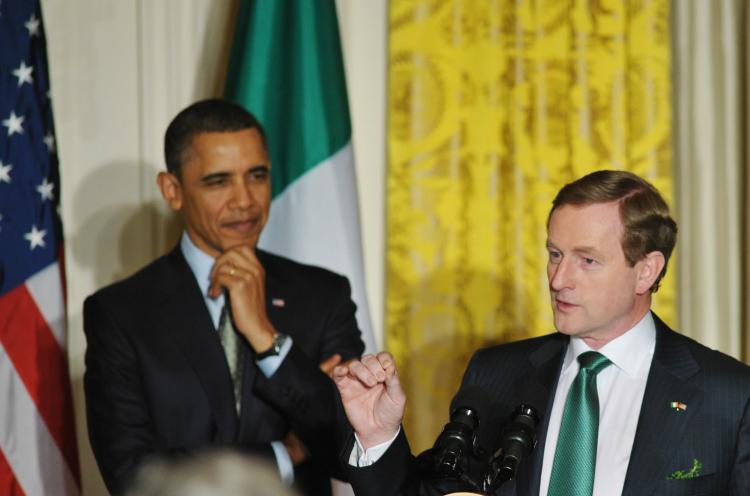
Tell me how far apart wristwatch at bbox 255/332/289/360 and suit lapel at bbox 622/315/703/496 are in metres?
1.08

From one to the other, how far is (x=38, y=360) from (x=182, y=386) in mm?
1074

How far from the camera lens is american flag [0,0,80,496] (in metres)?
3.96

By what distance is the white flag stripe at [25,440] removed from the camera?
3.94 m

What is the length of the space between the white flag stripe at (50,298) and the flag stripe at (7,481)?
45 centimetres

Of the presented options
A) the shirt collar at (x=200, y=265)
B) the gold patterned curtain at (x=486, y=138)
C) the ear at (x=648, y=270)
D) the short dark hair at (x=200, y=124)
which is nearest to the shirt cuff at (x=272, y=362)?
the shirt collar at (x=200, y=265)

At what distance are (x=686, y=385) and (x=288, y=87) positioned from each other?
2.50m

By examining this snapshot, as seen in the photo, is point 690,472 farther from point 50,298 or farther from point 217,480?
point 50,298

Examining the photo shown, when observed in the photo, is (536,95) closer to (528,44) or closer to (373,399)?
(528,44)

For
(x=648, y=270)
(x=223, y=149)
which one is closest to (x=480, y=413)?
(x=648, y=270)

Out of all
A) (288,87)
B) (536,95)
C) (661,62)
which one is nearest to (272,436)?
(288,87)

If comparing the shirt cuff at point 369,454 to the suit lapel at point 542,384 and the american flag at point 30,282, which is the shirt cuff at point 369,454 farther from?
the american flag at point 30,282

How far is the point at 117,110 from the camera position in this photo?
4891 mm

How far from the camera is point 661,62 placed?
4.83 metres

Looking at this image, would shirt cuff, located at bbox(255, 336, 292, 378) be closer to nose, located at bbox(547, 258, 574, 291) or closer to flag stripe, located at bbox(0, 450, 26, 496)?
nose, located at bbox(547, 258, 574, 291)
